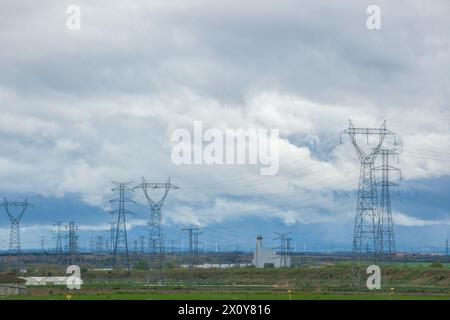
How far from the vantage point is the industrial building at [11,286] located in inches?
4069

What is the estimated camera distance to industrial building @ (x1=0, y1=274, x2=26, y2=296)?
103356mm

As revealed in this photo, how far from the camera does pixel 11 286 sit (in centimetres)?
10562
